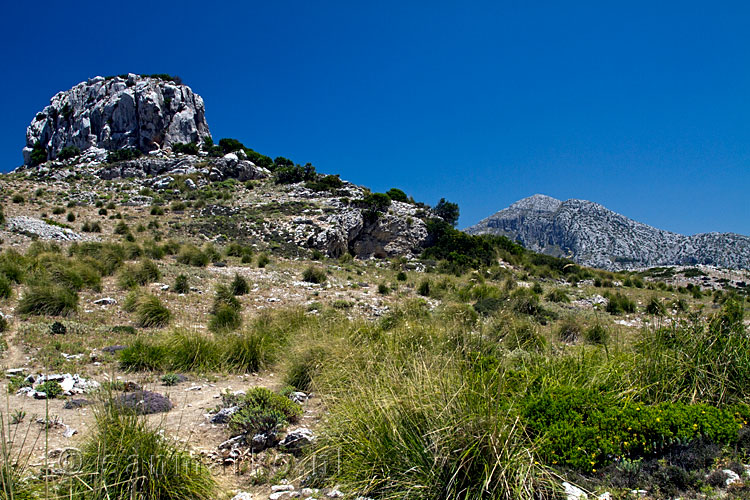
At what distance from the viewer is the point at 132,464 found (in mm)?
3160

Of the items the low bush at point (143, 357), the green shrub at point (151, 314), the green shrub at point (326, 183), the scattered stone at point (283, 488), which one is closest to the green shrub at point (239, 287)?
the green shrub at point (151, 314)

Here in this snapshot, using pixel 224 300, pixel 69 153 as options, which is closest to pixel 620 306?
pixel 224 300

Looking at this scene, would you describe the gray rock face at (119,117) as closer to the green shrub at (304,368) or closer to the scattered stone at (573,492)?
the green shrub at (304,368)

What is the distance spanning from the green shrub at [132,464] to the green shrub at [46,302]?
26.8 feet

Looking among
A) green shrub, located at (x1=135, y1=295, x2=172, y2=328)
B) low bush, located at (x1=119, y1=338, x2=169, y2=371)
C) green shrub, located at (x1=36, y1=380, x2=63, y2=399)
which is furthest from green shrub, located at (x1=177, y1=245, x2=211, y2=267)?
green shrub, located at (x1=36, y1=380, x2=63, y2=399)

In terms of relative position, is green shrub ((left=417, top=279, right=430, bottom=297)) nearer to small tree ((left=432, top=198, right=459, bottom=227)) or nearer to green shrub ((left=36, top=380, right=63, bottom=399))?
green shrub ((left=36, top=380, right=63, bottom=399))

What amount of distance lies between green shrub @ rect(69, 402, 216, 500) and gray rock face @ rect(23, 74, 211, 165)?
59.1 metres

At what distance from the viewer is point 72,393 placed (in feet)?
19.4

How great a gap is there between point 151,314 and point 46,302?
238cm

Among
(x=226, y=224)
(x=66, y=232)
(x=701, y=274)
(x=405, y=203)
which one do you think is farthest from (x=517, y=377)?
(x=701, y=274)

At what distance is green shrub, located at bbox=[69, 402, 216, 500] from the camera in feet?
10.5

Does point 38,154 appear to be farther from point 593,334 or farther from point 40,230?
point 593,334

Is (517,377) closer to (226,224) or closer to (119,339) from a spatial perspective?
(119,339)

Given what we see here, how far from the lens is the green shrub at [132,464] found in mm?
3201
